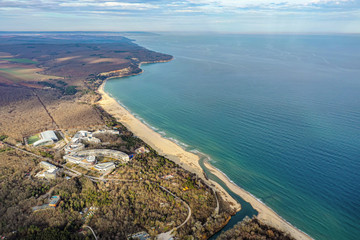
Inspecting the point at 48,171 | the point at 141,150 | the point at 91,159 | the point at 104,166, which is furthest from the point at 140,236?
the point at 141,150

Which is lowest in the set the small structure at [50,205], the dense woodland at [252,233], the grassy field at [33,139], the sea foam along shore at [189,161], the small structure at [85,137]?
the grassy field at [33,139]

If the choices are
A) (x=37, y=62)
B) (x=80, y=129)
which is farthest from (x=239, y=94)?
(x=37, y=62)

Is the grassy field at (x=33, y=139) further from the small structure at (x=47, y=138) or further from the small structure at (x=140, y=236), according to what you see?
the small structure at (x=140, y=236)

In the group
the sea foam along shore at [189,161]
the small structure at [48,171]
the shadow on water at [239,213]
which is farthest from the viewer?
the small structure at [48,171]

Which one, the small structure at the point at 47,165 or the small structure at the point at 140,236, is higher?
the small structure at the point at 47,165

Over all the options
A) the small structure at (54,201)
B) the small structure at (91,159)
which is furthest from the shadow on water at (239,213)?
the small structure at (91,159)

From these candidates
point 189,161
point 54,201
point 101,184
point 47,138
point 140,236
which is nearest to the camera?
point 140,236

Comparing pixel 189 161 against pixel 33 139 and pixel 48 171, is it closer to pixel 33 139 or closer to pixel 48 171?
pixel 48 171
